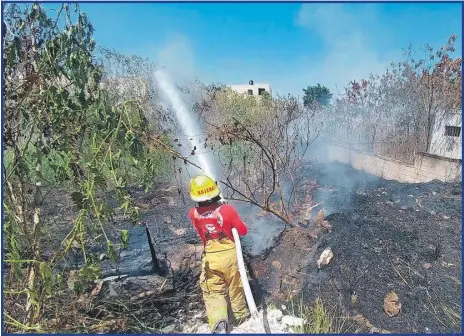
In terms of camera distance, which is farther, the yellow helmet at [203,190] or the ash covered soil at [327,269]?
the ash covered soil at [327,269]

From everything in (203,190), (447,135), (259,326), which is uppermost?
(447,135)

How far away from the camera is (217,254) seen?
11.2 feet

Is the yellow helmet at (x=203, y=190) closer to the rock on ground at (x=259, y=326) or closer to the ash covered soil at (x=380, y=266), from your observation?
the rock on ground at (x=259, y=326)

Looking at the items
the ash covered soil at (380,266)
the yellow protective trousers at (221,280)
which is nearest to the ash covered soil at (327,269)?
the ash covered soil at (380,266)

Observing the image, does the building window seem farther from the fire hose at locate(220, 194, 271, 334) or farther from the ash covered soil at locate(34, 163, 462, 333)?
the fire hose at locate(220, 194, 271, 334)

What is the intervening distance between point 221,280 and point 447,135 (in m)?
9.94

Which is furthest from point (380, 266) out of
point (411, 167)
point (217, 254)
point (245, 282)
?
point (411, 167)

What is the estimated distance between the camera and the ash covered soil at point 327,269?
11.3 ft

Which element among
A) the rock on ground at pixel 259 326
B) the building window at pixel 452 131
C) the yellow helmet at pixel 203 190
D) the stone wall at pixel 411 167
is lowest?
the rock on ground at pixel 259 326

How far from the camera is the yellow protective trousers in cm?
340

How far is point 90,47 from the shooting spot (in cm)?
269

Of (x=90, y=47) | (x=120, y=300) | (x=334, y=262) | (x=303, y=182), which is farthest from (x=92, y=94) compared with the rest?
(x=303, y=182)

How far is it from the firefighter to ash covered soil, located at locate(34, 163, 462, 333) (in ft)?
1.23

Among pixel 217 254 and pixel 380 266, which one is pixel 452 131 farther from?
pixel 217 254
